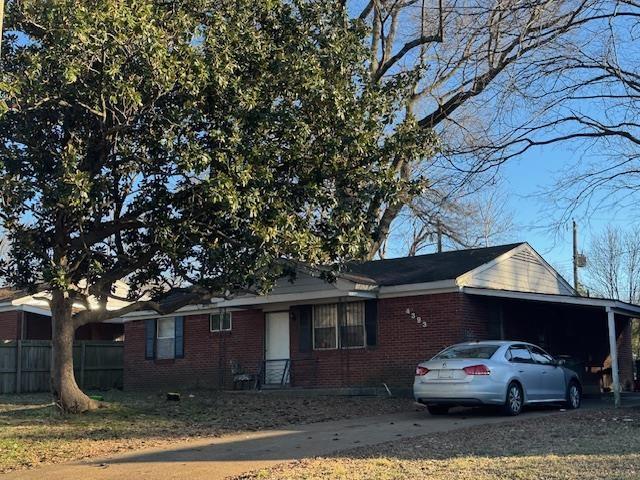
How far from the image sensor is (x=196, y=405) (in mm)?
16656

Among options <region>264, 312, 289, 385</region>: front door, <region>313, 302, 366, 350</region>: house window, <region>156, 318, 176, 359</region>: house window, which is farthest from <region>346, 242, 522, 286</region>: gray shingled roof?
<region>156, 318, 176, 359</region>: house window

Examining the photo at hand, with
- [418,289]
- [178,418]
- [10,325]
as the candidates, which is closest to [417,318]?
[418,289]

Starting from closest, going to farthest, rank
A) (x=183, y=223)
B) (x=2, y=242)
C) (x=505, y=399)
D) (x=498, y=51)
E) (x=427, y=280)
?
(x=183, y=223), (x=505, y=399), (x=498, y=51), (x=427, y=280), (x=2, y=242)

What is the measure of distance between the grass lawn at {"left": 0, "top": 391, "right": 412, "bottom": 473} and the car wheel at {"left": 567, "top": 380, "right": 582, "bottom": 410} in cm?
348

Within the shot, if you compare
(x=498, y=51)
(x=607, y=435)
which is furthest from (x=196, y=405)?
(x=498, y=51)

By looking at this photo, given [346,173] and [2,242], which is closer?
[346,173]

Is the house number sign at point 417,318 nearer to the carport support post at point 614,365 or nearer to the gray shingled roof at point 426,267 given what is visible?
the gray shingled roof at point 426,267

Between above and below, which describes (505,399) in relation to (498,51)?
below

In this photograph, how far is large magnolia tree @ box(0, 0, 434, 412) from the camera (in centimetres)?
1078

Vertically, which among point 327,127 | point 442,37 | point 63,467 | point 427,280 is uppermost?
point 442,37

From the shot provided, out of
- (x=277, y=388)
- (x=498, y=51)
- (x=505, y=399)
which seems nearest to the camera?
(x=505, y=399)

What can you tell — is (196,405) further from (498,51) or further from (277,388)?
(498,51)

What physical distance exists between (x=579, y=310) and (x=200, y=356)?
12.3 m

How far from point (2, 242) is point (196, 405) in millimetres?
31403
